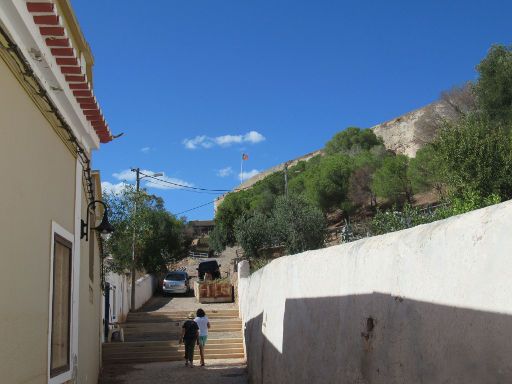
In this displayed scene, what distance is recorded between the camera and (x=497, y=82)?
27109 mm

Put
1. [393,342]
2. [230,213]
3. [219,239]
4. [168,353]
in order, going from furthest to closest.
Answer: [230,213] → [219,239] → [168,353] → [393,342]

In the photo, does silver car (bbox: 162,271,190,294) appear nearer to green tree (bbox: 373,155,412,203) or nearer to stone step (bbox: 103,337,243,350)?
stone step (bbox: 103,337,243,350)

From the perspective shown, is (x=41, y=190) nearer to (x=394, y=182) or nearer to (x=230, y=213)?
(x=394, y=182)

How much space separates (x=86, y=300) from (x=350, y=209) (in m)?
39.7

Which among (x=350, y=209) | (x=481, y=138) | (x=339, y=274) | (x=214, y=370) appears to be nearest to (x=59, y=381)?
(x=339, y=274)

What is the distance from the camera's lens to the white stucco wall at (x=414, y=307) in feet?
9.18

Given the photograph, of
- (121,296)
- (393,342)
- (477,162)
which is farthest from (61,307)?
(477,162)

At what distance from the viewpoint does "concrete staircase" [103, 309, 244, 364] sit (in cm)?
1552

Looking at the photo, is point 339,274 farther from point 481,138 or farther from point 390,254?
point 481,138

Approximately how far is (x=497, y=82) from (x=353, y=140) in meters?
38.9

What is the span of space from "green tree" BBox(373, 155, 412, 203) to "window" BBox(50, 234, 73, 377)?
37877mm

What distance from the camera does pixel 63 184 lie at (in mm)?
6348

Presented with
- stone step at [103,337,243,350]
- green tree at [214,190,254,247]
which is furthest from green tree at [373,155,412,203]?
stone step at [103,337,243,350]

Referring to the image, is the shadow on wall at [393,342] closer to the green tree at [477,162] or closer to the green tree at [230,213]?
the green tree at [477,162]
